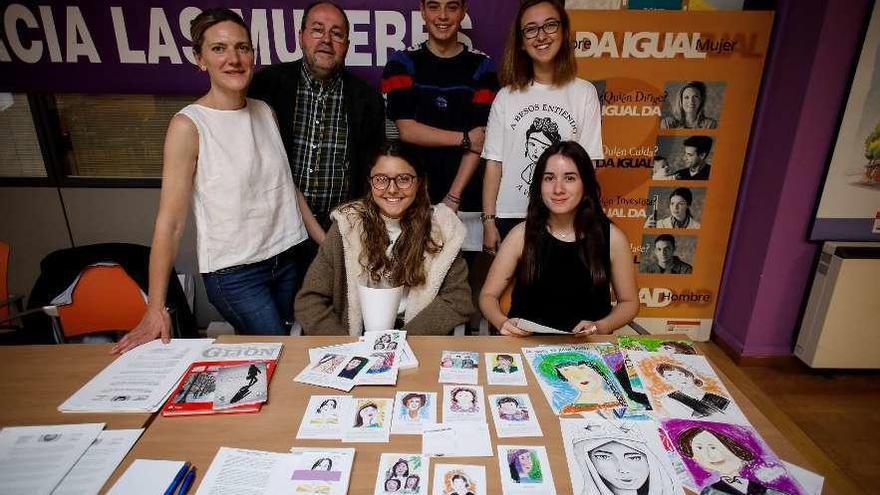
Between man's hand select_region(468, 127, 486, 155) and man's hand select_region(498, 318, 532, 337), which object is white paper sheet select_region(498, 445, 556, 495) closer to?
man's hand select_region(498, 318, 532, 337)

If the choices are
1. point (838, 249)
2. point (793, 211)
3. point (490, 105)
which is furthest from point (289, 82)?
point (838, 249)

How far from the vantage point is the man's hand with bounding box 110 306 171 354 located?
1.38m

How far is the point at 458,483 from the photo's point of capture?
3.04ft

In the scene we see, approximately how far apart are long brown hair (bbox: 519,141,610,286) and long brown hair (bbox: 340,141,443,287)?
1.15ft

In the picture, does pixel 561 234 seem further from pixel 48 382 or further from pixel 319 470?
pixel 48 382

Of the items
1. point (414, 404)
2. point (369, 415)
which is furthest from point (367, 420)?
point (414, 404)

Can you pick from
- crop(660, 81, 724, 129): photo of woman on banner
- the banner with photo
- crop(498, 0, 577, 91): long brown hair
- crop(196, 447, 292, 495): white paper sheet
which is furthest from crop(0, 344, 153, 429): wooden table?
crop(660, 81, 724, 129): photo of woman on banner

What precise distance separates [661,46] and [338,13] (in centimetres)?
178

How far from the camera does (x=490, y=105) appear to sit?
7.00ft

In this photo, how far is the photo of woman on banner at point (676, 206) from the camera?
2766 millimetres

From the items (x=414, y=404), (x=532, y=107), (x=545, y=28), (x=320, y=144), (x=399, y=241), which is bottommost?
(x=414, y=404)

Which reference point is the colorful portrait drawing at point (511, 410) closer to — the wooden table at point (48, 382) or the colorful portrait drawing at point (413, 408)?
the colorful portrait drawing at point (413, 408)

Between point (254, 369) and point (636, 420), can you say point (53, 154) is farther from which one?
point (636, 420)

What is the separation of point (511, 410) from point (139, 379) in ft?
3.26
